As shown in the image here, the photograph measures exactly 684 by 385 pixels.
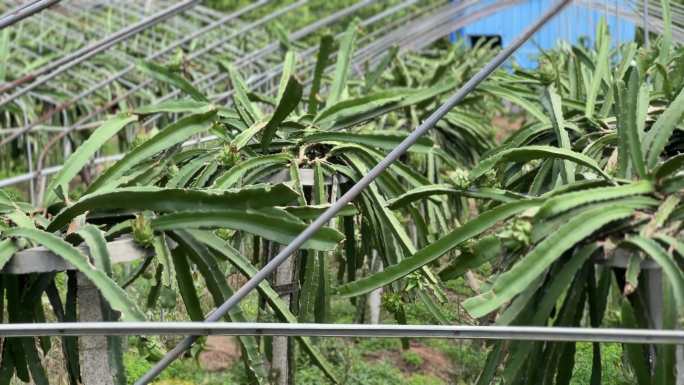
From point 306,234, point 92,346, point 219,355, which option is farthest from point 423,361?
point 306,234

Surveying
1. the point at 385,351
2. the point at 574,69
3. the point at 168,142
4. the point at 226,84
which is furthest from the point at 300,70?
the point at 168,142

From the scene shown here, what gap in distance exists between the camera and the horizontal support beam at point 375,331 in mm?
1223

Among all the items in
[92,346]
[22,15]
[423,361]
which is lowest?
[423,361]

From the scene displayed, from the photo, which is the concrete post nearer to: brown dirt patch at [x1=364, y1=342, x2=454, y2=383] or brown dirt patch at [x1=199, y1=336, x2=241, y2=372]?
brown dirt patch at [x1=199, y1=336, x2=241, y2=372]

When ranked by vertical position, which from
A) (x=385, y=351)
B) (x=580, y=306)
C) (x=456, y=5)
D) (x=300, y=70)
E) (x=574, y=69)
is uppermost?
(x=456, y=5)

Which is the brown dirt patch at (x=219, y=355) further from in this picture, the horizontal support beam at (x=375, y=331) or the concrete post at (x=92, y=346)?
the horizontal support beam at (x=375, y=331)

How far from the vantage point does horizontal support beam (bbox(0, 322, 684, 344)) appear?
1.22m

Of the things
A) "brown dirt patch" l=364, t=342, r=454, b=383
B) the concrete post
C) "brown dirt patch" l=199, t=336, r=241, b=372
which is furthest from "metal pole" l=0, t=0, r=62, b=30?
"brown dirt patch" l=364, t=342, r=454, b=383

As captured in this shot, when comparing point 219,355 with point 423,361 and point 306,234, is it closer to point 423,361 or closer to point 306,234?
point 423,361

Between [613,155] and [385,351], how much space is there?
197cm

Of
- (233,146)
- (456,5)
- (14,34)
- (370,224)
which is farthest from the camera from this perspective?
(14,34)

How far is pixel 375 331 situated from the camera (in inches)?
49.8

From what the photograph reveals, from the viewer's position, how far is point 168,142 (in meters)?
1.88

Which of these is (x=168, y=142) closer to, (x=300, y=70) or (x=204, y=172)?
(x=204, y=172)
